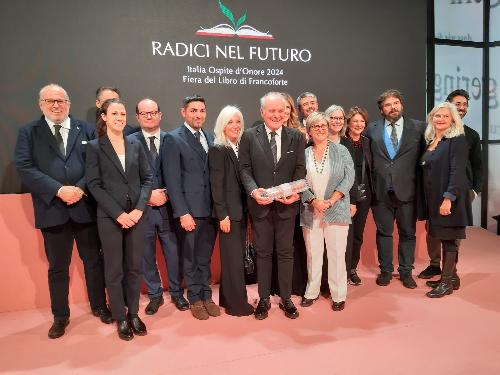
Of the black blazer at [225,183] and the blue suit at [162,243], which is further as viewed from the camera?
the blue suit at [162,243]

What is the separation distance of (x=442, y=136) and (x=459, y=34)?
3673 mm

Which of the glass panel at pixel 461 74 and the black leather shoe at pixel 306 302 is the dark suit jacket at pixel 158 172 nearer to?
the black leather shoe at pixel 306 302

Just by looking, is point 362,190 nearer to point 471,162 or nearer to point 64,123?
point 471,162

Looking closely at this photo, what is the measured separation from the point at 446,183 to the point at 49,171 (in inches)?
127

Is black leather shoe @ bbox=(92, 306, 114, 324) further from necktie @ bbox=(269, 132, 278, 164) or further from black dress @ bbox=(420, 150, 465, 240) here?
black dress @ bbox=(420, 150, 465, 240)

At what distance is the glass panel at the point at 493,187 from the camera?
680cm

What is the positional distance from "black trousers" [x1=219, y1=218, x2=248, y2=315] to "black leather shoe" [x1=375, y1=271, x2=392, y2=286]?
148cm

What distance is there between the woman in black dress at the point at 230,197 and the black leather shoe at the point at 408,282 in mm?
1626

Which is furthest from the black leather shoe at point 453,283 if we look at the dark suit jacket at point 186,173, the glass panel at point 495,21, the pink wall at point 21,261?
the glass panel at point 495,21

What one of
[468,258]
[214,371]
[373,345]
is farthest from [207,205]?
[468,258]

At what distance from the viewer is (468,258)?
523 centimetres

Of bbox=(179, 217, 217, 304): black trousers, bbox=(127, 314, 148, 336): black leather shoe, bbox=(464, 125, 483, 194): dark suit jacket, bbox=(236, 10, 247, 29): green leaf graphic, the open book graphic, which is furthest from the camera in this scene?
bbox=(236, 10, 247, 29): green leaf graphic

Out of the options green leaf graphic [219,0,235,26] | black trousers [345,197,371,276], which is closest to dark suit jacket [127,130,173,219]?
black trousers [345,197,371,276]

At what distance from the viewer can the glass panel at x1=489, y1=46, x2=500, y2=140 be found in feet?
21.9
